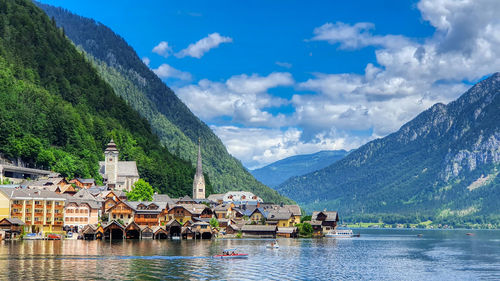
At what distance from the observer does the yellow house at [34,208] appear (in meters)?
154

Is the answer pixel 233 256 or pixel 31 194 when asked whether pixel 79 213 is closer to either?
pixel 31 194

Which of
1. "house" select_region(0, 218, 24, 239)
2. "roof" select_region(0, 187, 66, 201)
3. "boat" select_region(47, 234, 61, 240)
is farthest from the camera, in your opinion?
"boat" select_region(47, 234, 61, 240)

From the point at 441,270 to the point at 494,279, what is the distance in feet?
42.4

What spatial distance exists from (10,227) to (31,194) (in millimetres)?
13015

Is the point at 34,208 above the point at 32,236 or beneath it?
above

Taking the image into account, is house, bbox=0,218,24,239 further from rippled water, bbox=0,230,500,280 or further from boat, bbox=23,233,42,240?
rippled water, bbox=0,230,500,280

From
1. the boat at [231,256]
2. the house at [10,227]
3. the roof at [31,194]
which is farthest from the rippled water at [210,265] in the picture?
the roof at [31,194]

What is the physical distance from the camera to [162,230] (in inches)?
7042

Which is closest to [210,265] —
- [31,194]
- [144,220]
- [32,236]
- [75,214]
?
[32,236]

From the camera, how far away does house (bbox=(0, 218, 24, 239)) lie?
485 ft

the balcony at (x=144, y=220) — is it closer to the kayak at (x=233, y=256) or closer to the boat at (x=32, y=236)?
the boat at (x=32, y=236)

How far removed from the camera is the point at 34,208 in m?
161

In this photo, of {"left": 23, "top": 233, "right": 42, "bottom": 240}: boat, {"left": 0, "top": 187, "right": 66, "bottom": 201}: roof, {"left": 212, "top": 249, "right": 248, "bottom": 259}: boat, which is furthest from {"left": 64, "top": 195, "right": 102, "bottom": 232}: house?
{"left": 212, "top": 249, "right": 248, "bottom": 259}: boat

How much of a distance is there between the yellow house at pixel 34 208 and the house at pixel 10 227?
376 cm
